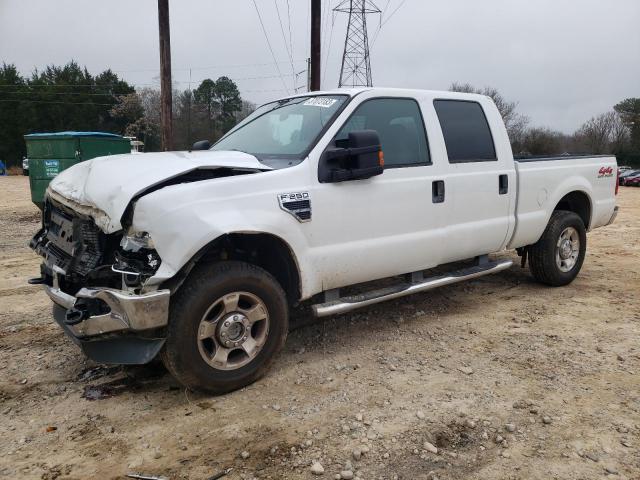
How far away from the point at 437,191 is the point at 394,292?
93cm

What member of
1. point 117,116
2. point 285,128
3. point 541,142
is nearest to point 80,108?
point 117,116

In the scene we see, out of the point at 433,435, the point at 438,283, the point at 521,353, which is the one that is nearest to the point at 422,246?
the point at 438,283

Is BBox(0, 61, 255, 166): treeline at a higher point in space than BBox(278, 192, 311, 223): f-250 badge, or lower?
higher

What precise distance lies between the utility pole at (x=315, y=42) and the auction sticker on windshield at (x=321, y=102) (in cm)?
1045

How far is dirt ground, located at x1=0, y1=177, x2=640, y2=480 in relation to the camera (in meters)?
2.69

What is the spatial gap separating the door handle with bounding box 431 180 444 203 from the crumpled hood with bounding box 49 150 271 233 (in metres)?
1.51

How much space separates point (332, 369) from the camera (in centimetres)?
379

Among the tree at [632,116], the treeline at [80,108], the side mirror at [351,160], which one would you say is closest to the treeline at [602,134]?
the tree at [632,116]

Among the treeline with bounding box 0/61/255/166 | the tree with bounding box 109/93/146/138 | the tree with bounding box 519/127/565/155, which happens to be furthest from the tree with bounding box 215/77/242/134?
the tree with bounding box 519/127/565/155

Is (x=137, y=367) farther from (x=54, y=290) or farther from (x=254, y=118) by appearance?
(x=254, y=118)

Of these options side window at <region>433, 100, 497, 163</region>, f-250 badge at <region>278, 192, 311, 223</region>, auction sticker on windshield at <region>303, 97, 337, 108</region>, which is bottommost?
f-250 badge at <region>278, 192, 311, 223</region>

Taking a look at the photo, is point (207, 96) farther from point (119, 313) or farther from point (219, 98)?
point (119, 313)

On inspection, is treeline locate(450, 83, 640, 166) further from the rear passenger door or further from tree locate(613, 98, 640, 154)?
the rear passenger door

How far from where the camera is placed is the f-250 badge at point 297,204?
3486mm
